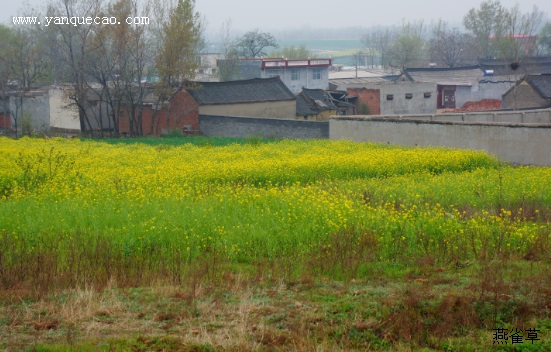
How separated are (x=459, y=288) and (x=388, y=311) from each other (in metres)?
1.18

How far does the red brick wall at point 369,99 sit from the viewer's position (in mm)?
44375

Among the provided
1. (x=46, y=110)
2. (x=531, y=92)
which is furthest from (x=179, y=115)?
(x=531, y=92)

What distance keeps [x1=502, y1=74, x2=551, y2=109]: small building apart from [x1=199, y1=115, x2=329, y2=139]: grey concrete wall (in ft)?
50.4

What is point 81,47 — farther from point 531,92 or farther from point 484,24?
point 484,24

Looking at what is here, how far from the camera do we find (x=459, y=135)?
2448cm

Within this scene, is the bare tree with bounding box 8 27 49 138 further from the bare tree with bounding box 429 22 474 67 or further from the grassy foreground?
the bare tree with bounding box 429 22 474 67

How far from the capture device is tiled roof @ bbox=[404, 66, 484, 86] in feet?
165

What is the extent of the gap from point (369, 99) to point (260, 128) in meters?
12.7

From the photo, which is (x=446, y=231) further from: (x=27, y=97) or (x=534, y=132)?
(x=27, y=97)

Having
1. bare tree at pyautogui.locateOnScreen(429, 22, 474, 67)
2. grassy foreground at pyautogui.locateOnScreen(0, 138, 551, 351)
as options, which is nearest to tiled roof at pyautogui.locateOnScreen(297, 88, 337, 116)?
grassy foreground at pyautogui.locateOnScreen(0, 138, 551, 351)

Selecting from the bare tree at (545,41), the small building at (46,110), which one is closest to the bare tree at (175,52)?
the small building at (46,110)

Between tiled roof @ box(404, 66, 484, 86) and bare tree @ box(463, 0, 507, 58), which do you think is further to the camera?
bare tree @ box(463, 0, 507, 58)

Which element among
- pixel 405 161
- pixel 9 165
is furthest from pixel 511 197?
pixel 9 165

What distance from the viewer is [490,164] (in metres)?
20.4
